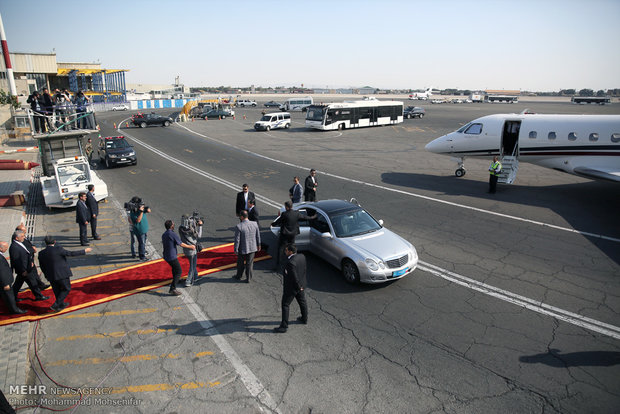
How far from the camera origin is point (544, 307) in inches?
316

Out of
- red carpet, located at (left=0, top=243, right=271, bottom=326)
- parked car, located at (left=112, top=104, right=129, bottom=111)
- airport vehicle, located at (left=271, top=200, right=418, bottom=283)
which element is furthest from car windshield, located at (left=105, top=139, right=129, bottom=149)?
parked car, located at (left=112, top=104, right=129, bottom=111)

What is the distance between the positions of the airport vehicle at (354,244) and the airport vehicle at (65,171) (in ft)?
31.2

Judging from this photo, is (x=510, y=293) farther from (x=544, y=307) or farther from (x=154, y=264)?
(x=154, y=264)

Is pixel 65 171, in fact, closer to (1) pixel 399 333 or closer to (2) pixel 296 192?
(2) pixel 296 192

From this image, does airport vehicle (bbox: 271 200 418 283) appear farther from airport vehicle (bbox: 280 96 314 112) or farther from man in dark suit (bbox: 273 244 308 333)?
airport vehicle (bbox: 280 96 314 112)

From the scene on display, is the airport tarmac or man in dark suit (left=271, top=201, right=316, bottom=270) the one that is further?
man in dark suit (left=271, top=201, right=316, bottom=270)

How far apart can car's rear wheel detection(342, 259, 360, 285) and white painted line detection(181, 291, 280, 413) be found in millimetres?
3295

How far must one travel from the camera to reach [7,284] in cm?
753

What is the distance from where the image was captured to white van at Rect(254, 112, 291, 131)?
136ft

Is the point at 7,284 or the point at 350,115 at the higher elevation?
the point at 350,115

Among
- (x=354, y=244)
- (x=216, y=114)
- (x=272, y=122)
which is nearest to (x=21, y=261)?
(x=354, y=244)

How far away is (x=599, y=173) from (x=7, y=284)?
65.7 feet

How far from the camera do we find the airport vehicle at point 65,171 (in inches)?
589

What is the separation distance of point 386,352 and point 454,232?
22.9ft
